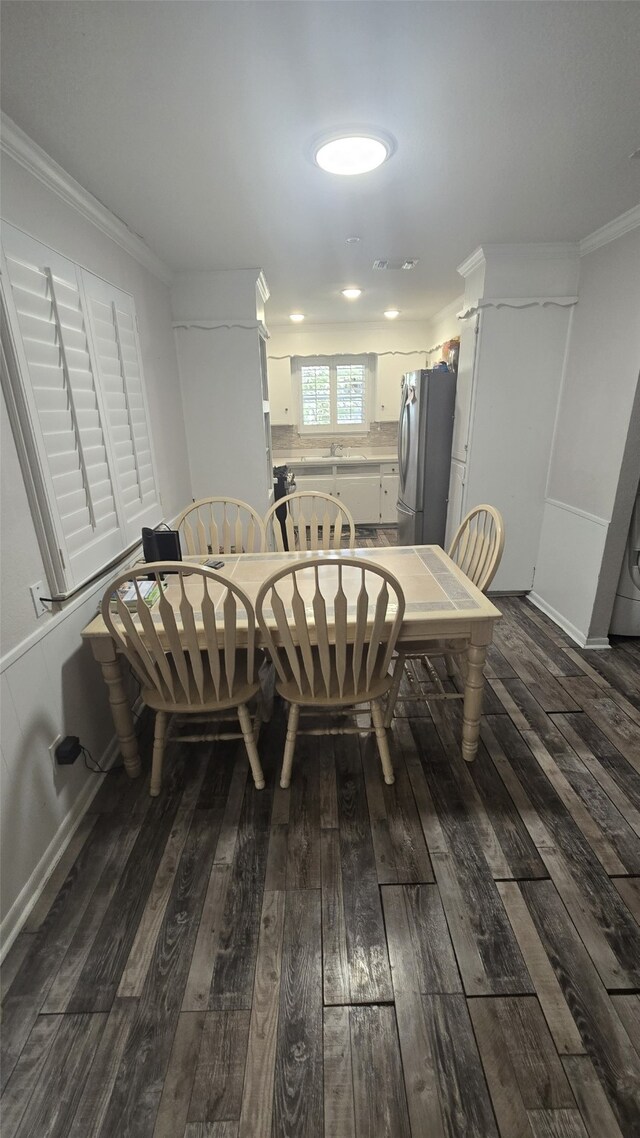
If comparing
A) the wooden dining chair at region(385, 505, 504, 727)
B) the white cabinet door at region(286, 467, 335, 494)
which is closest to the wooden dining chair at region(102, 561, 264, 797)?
the wooden dining chair at region(385, 505, 504, 727)

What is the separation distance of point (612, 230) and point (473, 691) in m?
2.49

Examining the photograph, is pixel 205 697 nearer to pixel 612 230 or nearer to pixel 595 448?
pixel 595 448

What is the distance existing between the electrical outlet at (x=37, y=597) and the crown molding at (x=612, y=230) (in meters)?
3.04

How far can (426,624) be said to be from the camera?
162cm

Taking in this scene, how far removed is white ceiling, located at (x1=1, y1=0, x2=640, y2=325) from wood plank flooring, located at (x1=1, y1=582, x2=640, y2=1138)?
2.02 m

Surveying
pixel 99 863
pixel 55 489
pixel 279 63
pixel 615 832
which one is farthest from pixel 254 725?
pixel 279 63

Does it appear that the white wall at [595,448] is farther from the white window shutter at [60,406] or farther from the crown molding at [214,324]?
the white window shutter at [60,406]

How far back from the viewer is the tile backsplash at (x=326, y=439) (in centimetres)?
558

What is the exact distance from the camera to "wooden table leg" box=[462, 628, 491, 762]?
168 cm

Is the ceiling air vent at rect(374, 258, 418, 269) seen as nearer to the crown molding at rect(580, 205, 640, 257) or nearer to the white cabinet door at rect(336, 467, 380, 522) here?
the crown molding at rect(580, 205, 640, 257)

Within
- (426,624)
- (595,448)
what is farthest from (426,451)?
(426,624)

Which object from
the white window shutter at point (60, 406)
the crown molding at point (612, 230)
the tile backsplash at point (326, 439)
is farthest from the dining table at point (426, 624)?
the tile backsplash at point (326, 439)

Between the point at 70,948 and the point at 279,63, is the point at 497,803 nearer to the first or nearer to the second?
the point at 70,948

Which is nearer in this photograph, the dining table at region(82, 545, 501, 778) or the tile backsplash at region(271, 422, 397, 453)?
the dining table at region(82, 545, 501, 778)
